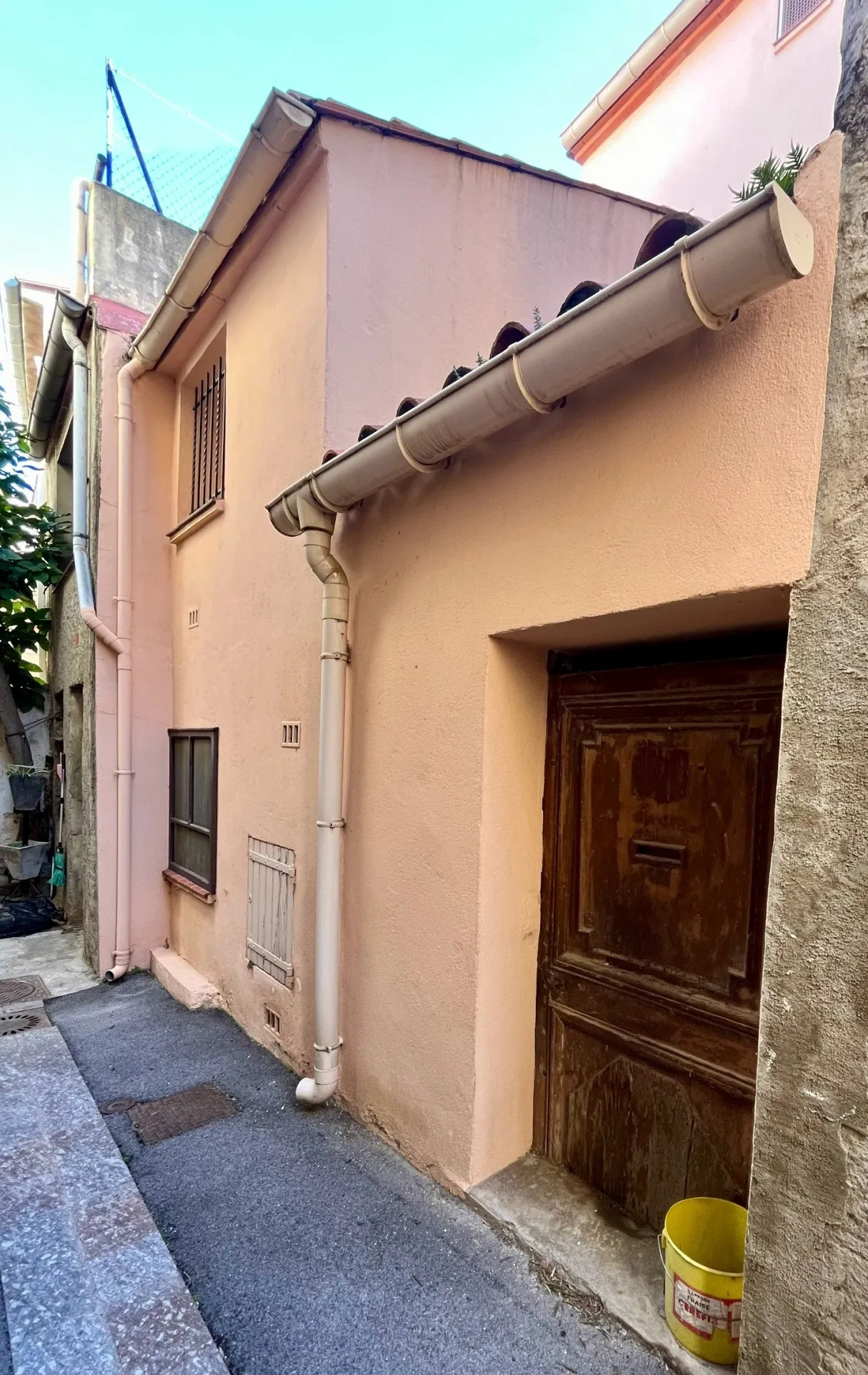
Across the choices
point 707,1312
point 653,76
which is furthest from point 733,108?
point 707,1312

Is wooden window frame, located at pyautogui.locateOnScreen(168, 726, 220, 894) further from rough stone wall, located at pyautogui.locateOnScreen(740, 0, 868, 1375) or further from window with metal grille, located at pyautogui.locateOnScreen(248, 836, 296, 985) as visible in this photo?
rough stone wall, located at pyautogui.locateOnScreen(740, 0, 868, 1375)

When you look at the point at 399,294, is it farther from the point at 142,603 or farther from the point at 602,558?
the point at 142,603

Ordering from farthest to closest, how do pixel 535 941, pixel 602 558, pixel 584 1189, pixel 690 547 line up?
pixel 535 941 → pixel 584 1189 → pixel 602 558 → pixel 690 547

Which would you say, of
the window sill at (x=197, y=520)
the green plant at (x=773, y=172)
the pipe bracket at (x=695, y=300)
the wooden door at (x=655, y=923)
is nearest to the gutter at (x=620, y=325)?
the pipe bracket at (x=695, y=300)

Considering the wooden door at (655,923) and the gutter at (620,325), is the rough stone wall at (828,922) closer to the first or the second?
the gutter at (620,325)

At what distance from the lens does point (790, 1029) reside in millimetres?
1706

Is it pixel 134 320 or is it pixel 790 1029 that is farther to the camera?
pixel 134 320

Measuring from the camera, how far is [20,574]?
8.64 meters

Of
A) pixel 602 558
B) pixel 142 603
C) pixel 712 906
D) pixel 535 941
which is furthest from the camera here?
pixel 142 603

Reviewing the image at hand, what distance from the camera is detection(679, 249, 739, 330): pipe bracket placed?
1.66m

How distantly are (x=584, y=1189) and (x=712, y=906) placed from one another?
1405 millimetres

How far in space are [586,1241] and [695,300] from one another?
3139 millimetres

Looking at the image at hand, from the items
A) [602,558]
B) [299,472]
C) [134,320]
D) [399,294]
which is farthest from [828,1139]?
[134,320]

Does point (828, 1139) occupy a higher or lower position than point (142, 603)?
lower
